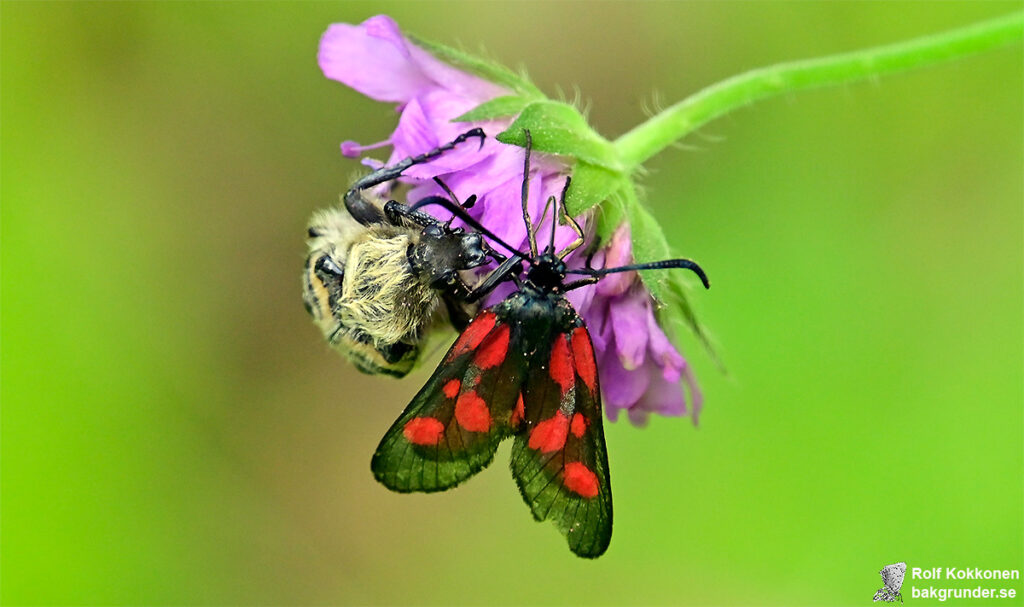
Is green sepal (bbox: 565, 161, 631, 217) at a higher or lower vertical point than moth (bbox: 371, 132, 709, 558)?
higher

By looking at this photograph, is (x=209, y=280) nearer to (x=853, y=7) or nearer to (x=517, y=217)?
(x=517, y=217)

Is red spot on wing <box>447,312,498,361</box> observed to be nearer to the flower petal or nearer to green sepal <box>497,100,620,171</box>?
green sepal <box>497,100,620,171</box>

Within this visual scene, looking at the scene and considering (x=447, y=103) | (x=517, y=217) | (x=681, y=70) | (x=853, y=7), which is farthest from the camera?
(x=681, y=70)

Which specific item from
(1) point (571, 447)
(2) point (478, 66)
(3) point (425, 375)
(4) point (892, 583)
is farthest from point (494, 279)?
(4) point (892, 583)

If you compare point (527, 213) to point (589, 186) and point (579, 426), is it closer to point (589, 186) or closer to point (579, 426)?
point (589, 186)

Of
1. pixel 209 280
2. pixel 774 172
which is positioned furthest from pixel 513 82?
pixel 209 280

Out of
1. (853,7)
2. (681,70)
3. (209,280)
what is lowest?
(209,280)

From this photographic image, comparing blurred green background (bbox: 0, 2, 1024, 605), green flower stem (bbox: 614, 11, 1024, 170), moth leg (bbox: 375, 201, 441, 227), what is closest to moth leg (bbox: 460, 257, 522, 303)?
moth leg (bbox: 375, 201, 441, 227)
